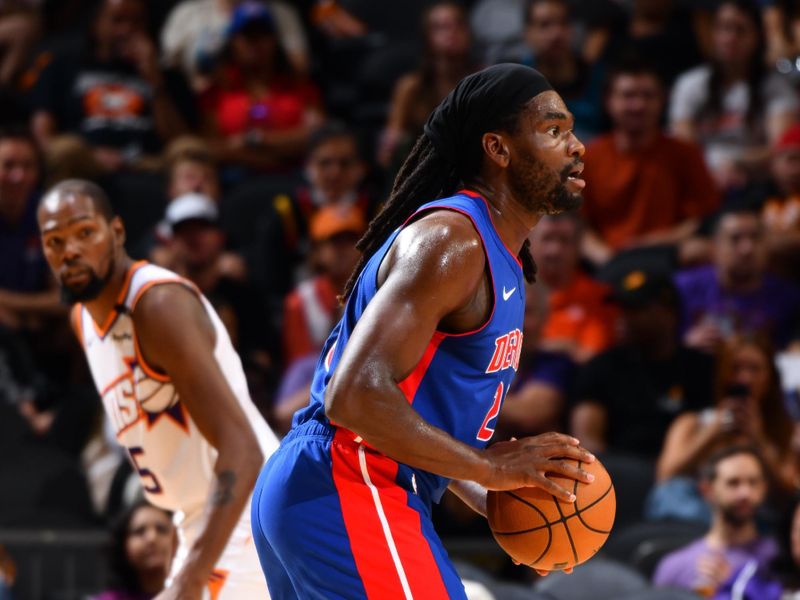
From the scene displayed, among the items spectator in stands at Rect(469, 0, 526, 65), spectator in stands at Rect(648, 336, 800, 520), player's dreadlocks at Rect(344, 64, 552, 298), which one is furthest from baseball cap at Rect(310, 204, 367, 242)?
player's dreadlocks at Rect(344, 64, 552, 298)

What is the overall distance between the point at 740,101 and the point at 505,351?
657 centimetres

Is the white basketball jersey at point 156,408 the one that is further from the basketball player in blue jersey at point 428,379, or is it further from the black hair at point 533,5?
the black hair at point 533,5

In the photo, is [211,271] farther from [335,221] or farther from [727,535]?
[727,535]

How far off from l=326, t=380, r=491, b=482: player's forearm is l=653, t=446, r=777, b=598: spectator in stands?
138 inches

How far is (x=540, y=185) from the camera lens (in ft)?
11.4

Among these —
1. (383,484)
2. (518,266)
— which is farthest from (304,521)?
(518,266)

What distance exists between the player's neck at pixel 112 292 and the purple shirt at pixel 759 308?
4.53m

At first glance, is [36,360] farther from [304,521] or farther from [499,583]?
[304,521]

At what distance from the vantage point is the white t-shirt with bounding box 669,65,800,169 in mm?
9414

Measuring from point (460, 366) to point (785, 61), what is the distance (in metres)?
A: 6.93

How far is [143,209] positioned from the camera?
32.2ft

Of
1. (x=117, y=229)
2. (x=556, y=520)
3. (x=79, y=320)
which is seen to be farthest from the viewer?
(x=79, y=320)

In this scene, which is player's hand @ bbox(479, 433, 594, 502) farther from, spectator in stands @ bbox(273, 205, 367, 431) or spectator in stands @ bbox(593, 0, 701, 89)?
spectator in stands @ bbox(593, 0, 701, 89)

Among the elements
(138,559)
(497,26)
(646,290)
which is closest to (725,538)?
(646,290)
